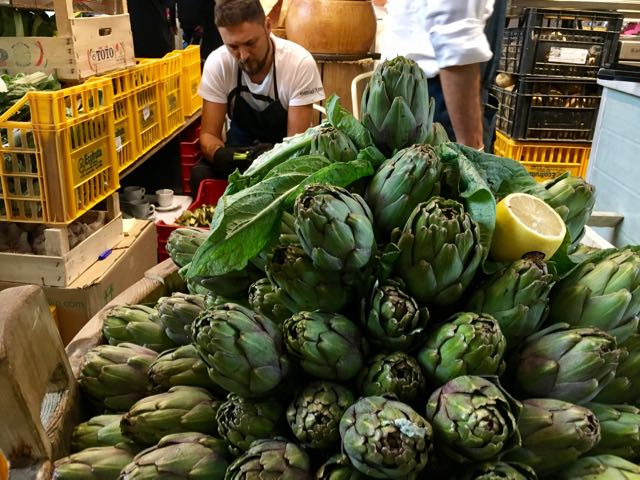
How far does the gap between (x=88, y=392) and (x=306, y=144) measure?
51 centimetres

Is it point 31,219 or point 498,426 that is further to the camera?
point 31,219

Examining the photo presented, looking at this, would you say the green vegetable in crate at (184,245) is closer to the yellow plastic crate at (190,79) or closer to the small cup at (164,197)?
the small cup at (164,197)

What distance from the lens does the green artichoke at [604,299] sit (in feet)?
2.44

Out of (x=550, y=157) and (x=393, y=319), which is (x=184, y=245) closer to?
(x=393, y=319)

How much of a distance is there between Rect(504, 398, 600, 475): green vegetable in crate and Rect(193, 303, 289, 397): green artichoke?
0.28m

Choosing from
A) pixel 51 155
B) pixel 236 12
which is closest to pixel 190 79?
pixel 236 12

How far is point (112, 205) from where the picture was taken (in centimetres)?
216

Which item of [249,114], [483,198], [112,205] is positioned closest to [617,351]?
[483,198]

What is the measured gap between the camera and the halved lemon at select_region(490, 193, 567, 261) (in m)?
0.76

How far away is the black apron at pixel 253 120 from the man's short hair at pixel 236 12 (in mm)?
333

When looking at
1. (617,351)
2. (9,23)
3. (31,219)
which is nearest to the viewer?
(617,351)

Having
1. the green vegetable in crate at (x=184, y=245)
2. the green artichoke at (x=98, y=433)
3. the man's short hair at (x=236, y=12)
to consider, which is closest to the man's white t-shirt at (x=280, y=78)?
the man's short hair at (x=236, y=12)

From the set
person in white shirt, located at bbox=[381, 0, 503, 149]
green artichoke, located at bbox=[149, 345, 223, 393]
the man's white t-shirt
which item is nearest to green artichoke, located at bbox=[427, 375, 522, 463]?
green artichoke, located at bbox=[149, 345, 223, 393]

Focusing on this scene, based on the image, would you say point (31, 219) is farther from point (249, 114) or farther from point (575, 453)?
point (575, 453)
